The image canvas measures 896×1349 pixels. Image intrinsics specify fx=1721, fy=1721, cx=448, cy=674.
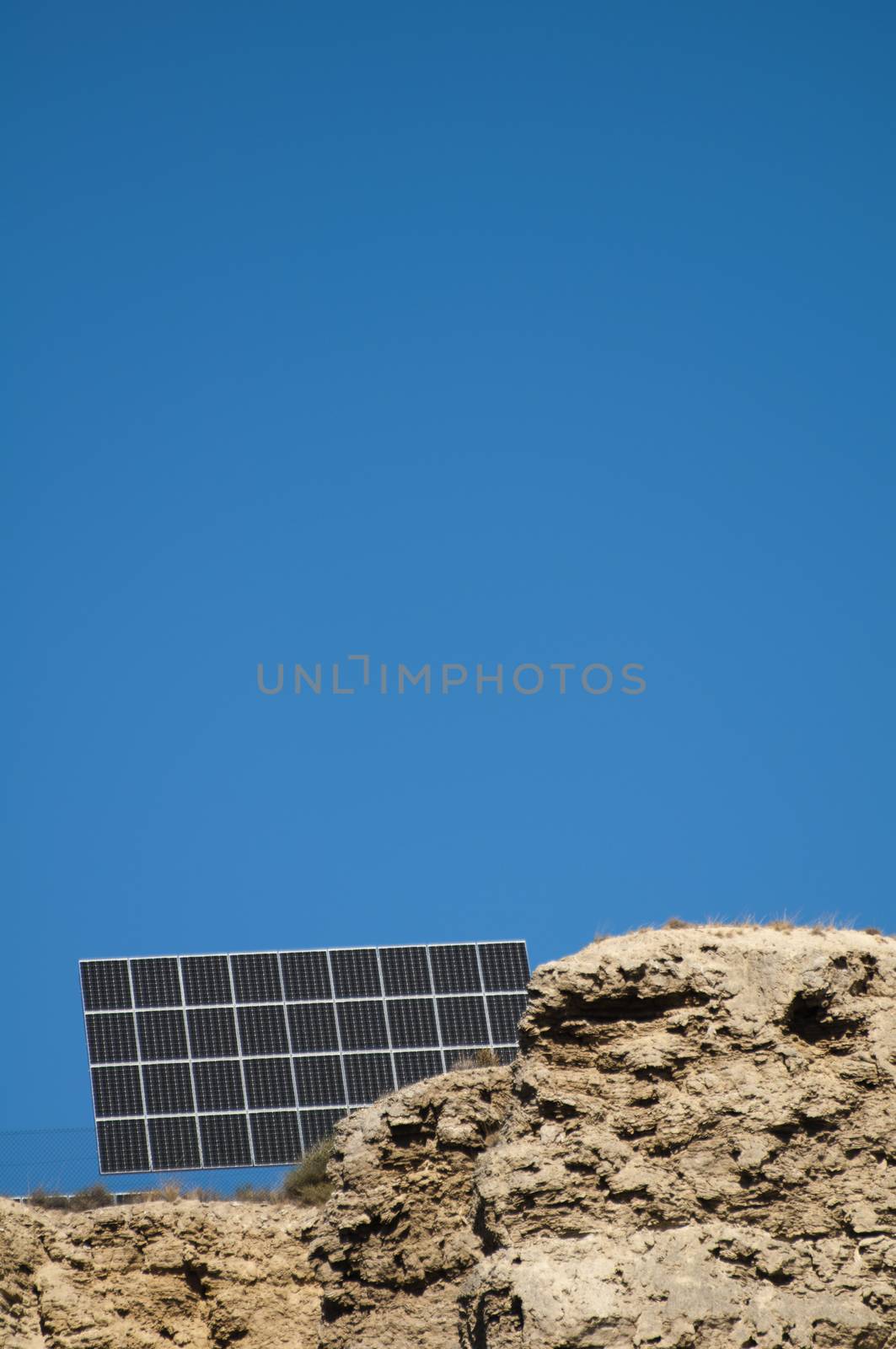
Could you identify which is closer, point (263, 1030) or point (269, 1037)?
point (269, 1037)

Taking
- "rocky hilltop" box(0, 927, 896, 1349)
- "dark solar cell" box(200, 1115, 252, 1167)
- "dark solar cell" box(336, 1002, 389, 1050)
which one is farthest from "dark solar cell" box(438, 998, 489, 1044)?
"rocky hilltop" box(0, 927, 896, 1349)

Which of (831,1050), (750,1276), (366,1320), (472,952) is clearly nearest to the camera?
(750,1276)

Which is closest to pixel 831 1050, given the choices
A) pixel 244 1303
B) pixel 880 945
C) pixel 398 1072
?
pixel 880 945

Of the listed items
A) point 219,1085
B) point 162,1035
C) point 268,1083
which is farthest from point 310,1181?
point 162,1035

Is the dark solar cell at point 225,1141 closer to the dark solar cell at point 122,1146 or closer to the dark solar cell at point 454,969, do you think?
the dark solar cell at point 122,1146

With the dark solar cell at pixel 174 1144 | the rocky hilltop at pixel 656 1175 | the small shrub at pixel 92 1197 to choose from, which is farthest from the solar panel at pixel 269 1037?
the rocky hilltop at pixel 656 1175

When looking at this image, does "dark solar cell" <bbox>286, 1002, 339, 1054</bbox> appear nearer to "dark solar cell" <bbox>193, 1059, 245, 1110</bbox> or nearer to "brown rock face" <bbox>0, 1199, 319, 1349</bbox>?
"dark solar cell" <bbox>193, 1059, 245, 1110</bbox>

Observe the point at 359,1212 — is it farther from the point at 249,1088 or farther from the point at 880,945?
the point at 249,1088

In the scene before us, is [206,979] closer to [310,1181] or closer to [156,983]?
[156,983]
